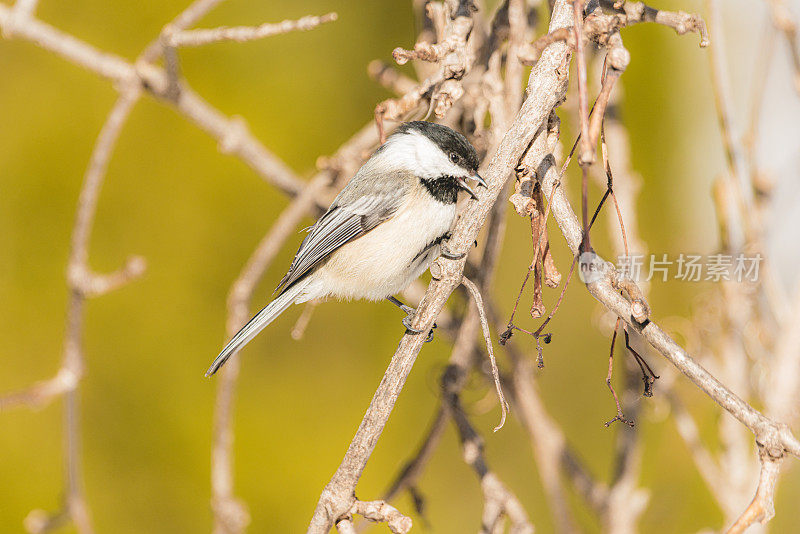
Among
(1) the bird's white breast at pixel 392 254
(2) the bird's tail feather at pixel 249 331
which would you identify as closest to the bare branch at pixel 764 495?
(1) the bird's white breast at pixel 392 254

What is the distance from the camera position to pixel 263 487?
2648 millimetres

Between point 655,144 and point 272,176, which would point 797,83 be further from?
point 272,176

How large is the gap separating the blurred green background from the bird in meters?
0.90

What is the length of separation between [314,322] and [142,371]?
676mm

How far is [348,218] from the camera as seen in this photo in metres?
1.79

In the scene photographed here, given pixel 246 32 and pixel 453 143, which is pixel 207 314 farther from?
pixel 246 32

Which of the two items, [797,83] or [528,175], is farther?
[797,83]

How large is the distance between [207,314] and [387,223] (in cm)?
120

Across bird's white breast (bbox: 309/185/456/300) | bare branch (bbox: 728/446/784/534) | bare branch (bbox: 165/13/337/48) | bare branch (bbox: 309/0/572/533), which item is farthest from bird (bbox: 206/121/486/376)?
bare branch (bbox: 728/446/784/534)

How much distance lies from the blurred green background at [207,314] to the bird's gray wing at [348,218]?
0.93 metres

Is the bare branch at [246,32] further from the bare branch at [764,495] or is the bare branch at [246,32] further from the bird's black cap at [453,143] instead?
the bare branch at [764,495]

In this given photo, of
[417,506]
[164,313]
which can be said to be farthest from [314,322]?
[417,506]

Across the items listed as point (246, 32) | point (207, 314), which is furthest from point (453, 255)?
point (207, 314)

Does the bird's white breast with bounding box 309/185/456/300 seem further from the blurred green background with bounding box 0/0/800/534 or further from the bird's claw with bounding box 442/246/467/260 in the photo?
the blurred green background with bounding box 0/0/800/534
